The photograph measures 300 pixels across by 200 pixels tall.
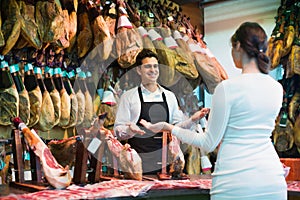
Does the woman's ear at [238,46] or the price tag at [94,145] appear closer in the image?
the woman's ear at [238,46]

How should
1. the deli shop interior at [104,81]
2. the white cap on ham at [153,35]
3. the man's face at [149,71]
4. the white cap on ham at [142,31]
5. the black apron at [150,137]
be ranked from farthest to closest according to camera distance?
the white cap on ham at [153,35] < the white cap on ham at [142,31] < the man's face at [149,71] < the black apron at [150,137] < the deli shop interior at [104,81]

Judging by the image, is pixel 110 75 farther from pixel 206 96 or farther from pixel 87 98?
pixel 206 96

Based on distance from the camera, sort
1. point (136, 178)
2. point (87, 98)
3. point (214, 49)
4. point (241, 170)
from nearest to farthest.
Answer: point (241, 170)
point (136, 178)
point (87, 98)
point (214, 49)

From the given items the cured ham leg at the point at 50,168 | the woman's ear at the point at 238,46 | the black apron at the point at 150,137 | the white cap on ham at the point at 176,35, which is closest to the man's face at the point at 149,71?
the black apron at the point at 150,137

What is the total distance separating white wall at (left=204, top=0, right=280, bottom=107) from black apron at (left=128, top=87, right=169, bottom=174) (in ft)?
6.12

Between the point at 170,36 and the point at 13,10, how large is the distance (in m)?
1.72

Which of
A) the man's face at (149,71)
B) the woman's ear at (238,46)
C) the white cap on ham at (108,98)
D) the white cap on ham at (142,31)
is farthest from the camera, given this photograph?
the white cap on ham at (142,31)

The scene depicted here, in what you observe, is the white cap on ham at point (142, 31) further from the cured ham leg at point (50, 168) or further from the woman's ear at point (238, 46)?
the woman's ear at point (238, 46)

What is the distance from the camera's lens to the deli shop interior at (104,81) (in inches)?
99.0

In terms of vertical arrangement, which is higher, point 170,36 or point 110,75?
point 170,36

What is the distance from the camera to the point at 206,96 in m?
5.49

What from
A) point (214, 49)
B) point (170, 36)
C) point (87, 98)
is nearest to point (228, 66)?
point (214, 49)

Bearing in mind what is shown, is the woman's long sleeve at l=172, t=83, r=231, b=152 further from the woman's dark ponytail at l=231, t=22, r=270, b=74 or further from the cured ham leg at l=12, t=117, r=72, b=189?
the cured ham leg at l=12, t=117, r=72, b=189

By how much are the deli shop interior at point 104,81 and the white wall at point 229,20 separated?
13 millimetres
